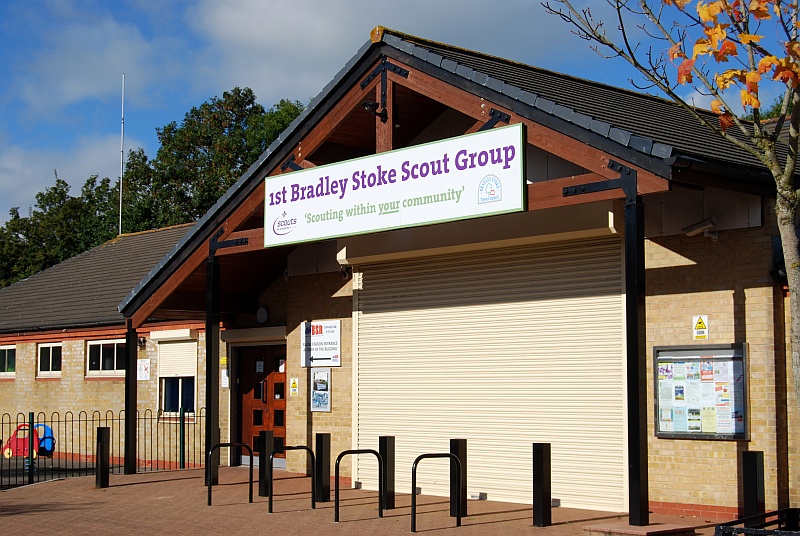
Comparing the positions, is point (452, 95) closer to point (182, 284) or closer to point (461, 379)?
point (461, 379)

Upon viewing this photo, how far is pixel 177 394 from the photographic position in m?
21.4

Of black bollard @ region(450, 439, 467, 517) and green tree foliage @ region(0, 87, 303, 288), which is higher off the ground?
green tree foliage @ region(0, 87, 303, 288)

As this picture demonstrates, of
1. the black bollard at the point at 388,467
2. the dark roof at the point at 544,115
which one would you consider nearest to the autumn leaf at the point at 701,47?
the dark roof at the point at 544,115

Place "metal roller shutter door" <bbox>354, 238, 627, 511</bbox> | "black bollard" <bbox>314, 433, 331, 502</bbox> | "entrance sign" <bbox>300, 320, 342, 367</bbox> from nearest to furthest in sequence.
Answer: "metal roller shutter door" <bbox>354, 238, 627, 511</bbox>
"black bollard" <bbox>314, 433, 331, 502</bbox>
"entrance sign" <bbox>300, 320, 342, 367</bbox>

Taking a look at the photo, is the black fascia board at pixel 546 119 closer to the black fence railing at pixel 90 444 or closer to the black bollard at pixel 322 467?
the black bollard at pixel 322 467

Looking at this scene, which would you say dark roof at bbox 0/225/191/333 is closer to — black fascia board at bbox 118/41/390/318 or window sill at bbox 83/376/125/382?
window sill at bbox 83/376/125/382

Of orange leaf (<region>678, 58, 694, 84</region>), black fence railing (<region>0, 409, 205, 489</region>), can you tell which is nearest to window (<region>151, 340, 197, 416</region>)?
black fence railing (<region>0, 409, 205, 489</region>)

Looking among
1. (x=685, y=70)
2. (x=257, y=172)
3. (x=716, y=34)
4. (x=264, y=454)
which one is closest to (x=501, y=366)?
(x=264, y=454)

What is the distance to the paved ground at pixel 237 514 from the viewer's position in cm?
1203

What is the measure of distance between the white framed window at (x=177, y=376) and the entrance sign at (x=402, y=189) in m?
6.46

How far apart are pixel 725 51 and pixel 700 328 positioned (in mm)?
4635

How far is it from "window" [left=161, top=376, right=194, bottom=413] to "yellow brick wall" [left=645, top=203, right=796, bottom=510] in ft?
36.6

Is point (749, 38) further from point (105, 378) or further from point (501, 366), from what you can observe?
point (105, 378)

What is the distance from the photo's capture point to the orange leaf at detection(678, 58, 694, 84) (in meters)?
8.90
